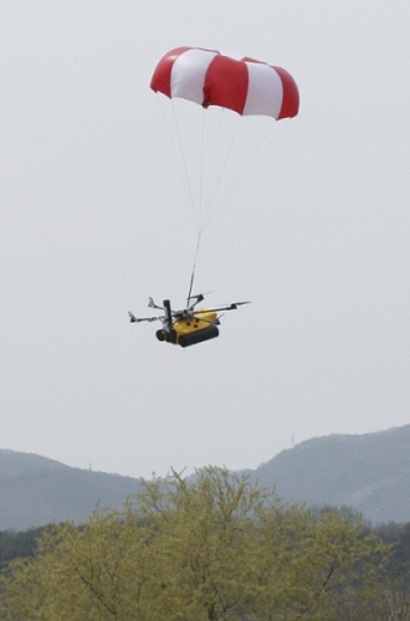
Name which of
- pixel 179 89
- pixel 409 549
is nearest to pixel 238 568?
pixel 179 89

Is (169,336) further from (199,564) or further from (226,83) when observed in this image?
(226,83)

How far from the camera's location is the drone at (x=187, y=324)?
88.5 ft

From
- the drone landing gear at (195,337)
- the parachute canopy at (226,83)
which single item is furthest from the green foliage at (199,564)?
the parachute canopy at (226,83)

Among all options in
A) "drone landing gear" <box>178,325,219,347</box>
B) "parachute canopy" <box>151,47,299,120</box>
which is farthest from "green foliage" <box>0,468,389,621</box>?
"parachute canopy" <box>151,47,299,120</box>

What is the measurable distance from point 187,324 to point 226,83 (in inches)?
264

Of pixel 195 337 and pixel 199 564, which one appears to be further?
pixel 199 564

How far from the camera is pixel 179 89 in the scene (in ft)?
100

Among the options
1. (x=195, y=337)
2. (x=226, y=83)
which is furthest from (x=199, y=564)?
(x=226, y=83)

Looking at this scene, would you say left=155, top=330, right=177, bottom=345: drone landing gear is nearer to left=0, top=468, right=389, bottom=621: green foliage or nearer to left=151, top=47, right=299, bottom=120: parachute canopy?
left=0, top=468, right=389, bottom=621: green foliage

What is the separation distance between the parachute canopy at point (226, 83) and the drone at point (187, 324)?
5.76 m

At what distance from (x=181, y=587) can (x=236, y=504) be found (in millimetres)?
4000

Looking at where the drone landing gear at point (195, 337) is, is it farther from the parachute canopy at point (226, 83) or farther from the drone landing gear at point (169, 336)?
the parachute canopy at point (226, 83)

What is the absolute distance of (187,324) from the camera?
27.2m

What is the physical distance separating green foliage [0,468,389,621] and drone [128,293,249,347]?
19.7ft
